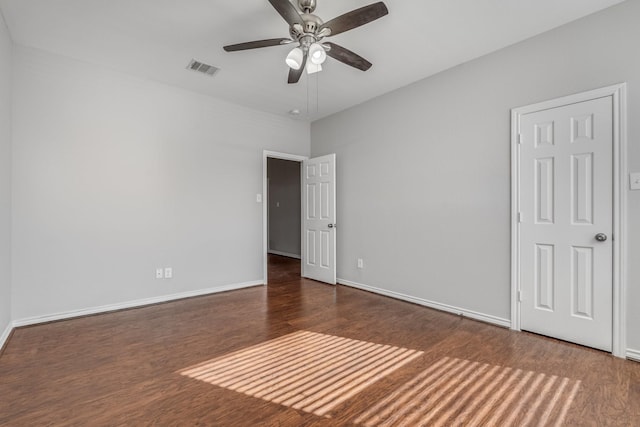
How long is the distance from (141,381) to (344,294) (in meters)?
2.62

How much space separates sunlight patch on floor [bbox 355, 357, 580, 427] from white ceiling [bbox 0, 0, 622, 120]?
9.06 feet

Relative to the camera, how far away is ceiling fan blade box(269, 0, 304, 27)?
6.16 feet

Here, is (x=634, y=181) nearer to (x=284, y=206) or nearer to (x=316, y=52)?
(x=316, y=52)

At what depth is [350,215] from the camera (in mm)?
4535

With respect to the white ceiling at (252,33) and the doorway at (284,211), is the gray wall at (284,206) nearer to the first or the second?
the doorway at (284,211)

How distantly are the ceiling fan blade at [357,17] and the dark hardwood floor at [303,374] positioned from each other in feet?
8.00

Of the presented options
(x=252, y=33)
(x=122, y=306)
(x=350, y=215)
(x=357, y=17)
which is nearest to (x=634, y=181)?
(x=357, y=17)

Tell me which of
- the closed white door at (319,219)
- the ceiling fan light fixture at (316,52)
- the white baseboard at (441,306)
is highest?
the ceiling fan light fixture at (316,52)

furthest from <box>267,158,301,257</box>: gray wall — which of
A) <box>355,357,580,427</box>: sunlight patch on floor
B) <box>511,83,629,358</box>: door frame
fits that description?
<box>511,83,629,358</box>: door frame

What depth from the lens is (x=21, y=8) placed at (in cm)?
236

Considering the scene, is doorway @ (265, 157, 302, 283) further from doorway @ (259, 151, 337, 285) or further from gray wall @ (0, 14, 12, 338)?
gray wall @ (0, 14, 12, 338)

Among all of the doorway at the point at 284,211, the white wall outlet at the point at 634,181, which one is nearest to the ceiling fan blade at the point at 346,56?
the white wall outlet at the point at 634,181

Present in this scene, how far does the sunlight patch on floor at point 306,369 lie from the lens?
1.84 meters

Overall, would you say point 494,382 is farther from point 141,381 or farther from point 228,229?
point 228,229
